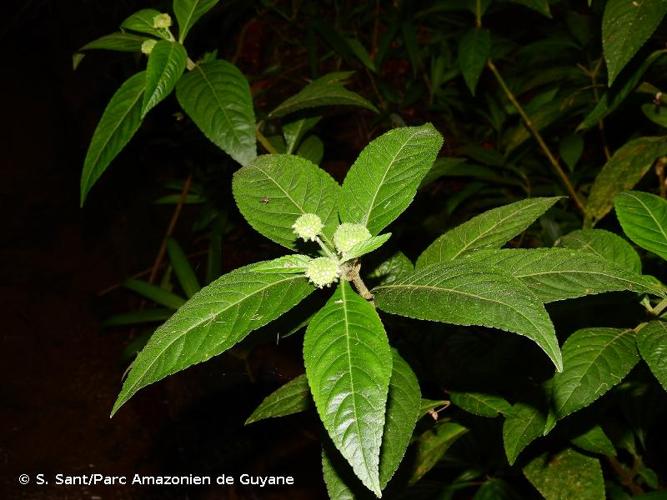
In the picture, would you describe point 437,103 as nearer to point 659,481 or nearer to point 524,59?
point 524,59

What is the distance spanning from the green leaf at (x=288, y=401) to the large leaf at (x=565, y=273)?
51 cm

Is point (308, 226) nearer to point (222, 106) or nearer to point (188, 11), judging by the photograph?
point (222, 106)

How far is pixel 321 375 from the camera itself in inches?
29.3

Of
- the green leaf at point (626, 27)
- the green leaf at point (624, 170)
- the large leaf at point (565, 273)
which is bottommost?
the green leaf at point (624, 170)

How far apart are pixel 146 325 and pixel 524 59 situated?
2.56 metres

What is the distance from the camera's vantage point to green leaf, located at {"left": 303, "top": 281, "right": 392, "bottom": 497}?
27.0 inches

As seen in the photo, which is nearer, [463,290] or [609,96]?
[463,290]

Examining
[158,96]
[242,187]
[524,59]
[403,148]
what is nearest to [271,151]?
[158,96]

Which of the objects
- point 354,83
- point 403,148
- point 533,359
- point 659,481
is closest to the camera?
point 403,148

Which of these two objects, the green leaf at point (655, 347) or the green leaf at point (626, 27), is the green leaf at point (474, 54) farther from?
the green leaf at point (655, 347)

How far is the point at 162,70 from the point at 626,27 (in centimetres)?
103

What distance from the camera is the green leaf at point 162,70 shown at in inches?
47.9

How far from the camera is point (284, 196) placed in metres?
1.04

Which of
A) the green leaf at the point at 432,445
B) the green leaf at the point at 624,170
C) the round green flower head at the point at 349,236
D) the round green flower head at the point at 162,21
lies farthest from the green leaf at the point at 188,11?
the green leaf at the point at 624,170
